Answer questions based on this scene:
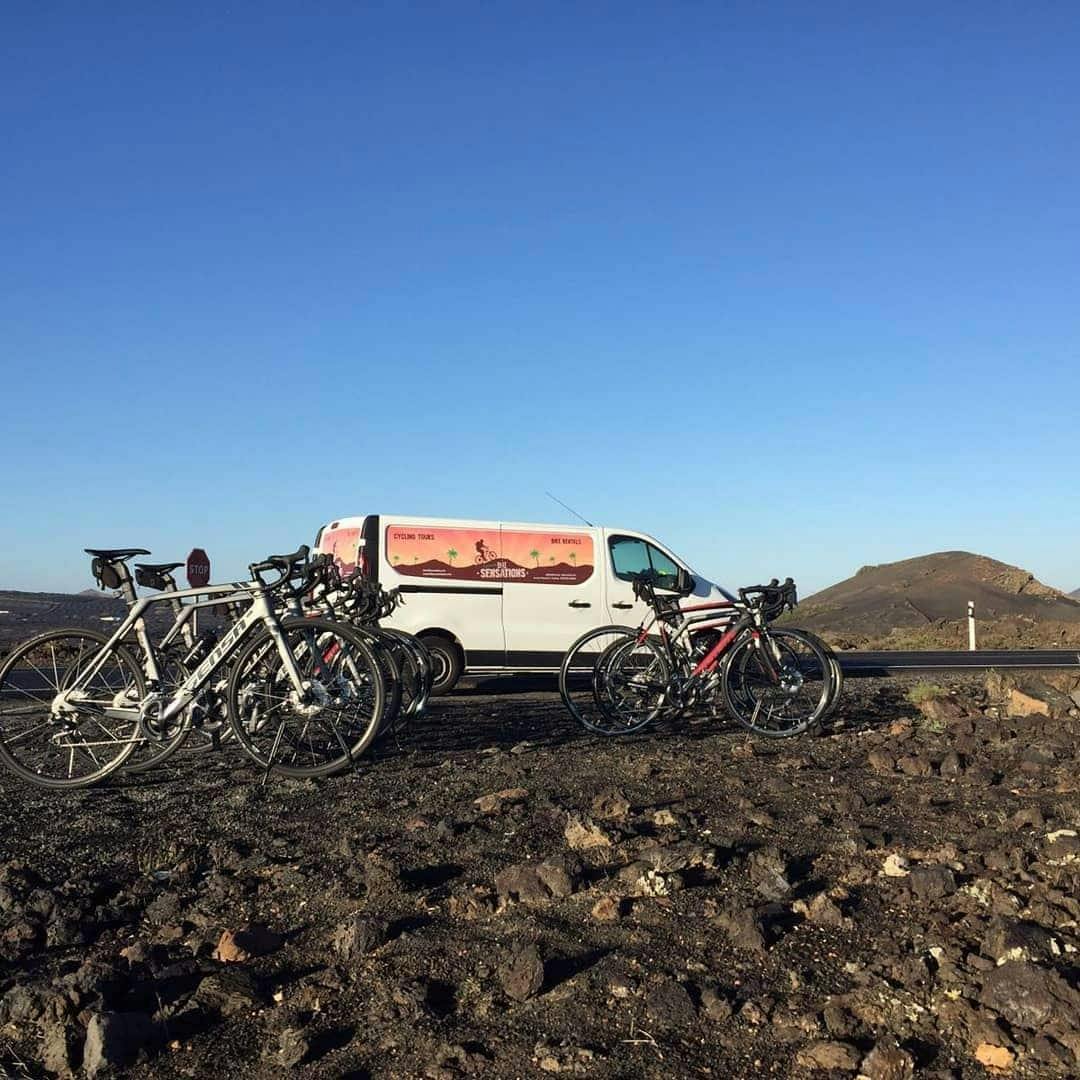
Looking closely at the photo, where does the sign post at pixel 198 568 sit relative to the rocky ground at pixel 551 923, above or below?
above

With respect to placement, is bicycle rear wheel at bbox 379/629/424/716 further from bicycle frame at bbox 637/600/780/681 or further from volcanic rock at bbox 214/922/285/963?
volcanic rock at bbox 214/922/285/963

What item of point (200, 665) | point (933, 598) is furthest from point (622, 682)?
point (933, 598)

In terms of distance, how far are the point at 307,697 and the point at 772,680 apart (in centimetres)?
403

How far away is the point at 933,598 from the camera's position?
44.5 metres

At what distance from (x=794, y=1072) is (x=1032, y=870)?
2.03 m

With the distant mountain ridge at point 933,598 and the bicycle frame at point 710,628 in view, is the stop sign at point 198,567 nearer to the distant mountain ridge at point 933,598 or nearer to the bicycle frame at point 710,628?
the bicycle frame at point 710,628

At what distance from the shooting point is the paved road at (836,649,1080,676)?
16562 mm

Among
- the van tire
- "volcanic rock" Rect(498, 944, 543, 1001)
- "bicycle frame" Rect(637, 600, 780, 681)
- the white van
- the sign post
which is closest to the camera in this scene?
"volcanic rock" Rect(498, 944, 543, 1001)

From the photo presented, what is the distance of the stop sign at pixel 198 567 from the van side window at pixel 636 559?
11.2m

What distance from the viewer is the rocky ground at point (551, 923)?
299 centimetres

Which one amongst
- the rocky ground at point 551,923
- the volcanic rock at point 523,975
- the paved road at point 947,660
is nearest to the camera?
the rocky ground at point 551,923

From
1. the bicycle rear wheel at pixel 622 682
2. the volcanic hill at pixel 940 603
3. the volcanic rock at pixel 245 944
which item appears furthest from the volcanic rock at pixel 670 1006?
the volcanic hill at pixel 940 603

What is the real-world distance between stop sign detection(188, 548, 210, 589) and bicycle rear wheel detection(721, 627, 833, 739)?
15449 millimetres

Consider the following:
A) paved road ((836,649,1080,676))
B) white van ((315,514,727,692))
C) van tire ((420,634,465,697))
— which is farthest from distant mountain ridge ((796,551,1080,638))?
van tire ((420,634,465,697))
